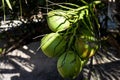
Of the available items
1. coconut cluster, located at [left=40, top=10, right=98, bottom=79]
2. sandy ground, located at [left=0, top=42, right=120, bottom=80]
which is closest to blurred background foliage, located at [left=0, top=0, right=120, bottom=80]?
sandy ground, located at [left=0, top=42, right=120, bottom=80]

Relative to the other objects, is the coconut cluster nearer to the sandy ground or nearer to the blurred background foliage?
the blurred background foliage

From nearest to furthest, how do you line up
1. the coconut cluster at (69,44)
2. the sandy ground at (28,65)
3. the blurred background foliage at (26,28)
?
1. the coconut cluster at (69,44)
2. the blurred background foliage at (26,28)
3. the sandy ground at (28,65)

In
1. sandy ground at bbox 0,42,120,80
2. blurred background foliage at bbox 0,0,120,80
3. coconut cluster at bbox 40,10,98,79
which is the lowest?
sandy ground at bbox 0,42,120,80

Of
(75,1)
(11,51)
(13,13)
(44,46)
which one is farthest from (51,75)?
(44,46)

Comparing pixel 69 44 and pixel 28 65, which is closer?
pixel 69 44

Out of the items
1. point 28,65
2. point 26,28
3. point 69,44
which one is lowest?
point 28,65

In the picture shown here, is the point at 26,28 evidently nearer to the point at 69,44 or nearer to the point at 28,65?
the point at 28,65

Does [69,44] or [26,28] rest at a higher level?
[69,44]

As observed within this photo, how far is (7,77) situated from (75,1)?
2.66 ft

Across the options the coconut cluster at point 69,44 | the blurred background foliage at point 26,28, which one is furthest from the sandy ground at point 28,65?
the coconut cluster at point 69,44

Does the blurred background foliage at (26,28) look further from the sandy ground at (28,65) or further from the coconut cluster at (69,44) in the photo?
the coconut cluster at (69,44)

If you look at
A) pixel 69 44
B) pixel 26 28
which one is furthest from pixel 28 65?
pixel 69 44

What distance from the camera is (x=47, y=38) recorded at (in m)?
0.59

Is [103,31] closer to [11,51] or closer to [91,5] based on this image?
[91,5]
